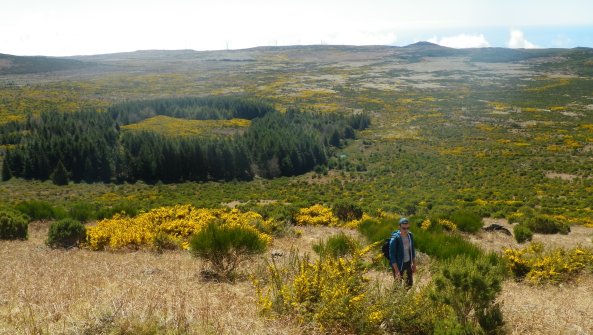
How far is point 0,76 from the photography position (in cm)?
17675

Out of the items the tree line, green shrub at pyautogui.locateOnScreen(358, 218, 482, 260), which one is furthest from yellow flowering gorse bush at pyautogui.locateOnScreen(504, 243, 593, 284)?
the tree line

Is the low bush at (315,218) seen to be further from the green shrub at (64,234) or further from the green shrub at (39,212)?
the green shrub at (39,212)

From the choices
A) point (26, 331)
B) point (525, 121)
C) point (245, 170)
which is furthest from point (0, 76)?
point (26, 331)

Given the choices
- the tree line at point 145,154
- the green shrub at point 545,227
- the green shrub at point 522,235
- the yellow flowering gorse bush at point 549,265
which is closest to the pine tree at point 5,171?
the tree line at point 145,154

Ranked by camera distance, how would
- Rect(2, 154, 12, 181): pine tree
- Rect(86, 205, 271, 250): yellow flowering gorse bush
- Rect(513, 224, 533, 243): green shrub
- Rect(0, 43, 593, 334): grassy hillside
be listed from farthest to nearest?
1. Rect(2, 154, 12, 181): pine tree
2. Rect(513, 224, 533, 243): green shrub
3. Rect(86, 205, 271, 250): yellow flowering gorse bush
4. Rect(0, 43, 593, 334): grassy hillside

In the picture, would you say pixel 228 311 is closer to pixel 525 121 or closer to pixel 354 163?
pixel 354 163

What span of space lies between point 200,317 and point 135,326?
0.75 meters

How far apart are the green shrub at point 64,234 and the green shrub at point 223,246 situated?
212 inches

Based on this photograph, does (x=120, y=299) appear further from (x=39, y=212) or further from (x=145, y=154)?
(x=145, y=154)

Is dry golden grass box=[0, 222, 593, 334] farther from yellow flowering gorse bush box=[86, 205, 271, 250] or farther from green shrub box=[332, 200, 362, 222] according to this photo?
A: green shrub box=[332, 200, 362, 222]

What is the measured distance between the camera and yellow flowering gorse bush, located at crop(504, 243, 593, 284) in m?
9.38

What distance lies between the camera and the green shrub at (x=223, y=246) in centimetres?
816

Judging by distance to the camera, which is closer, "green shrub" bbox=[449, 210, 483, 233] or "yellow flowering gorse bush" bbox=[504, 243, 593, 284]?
"yellow flowering gorse bush" bbox=[504, 243, 593, 284]

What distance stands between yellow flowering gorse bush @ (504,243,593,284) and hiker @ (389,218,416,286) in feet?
11.7
